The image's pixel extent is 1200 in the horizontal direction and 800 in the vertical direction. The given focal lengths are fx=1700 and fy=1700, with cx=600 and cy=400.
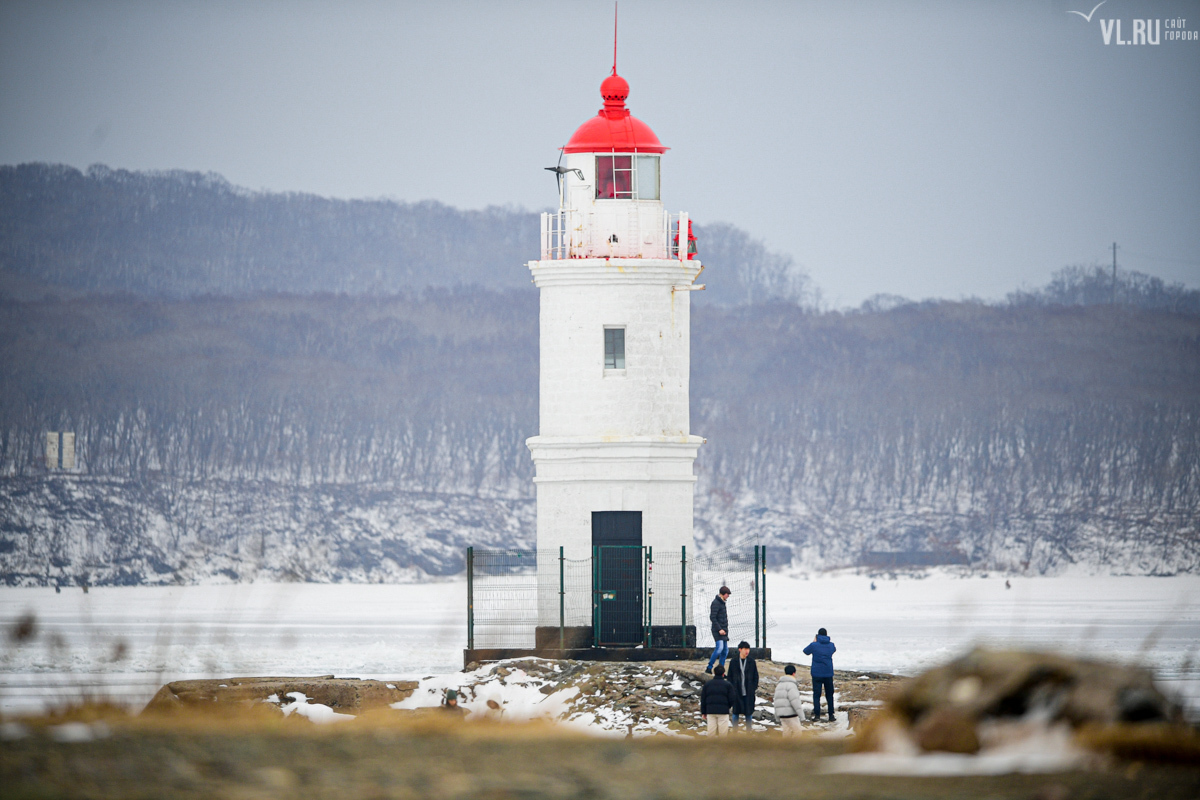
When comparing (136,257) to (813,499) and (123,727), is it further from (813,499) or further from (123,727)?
(123,727)

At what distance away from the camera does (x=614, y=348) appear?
26.5 metres

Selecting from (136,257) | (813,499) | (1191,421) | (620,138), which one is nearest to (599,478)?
(620,138)

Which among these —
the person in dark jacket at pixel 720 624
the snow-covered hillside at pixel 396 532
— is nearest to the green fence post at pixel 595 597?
the person in dark jacket at pixel 720 624

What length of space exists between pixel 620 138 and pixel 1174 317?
14819cm

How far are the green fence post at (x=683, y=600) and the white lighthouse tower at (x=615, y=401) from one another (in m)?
0.05

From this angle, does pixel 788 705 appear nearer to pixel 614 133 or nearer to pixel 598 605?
pixel 598 605

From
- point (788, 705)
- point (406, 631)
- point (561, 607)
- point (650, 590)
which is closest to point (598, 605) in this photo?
point (561, 607)

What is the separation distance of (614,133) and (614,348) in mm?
3588

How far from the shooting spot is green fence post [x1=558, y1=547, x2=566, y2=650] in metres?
25.2

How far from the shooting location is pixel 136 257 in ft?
649

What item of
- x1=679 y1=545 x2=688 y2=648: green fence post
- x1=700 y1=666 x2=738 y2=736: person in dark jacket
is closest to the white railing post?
x1=679 y1=545 x2=688 y2=648: green fence post

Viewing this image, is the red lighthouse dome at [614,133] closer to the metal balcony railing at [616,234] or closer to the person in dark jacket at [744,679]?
the metal balcony railing at [616,234]

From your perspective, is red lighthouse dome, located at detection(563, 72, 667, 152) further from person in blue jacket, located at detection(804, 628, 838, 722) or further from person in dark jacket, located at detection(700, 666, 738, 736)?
person in dark jacket, located at detection(700, 666, 738, 736)

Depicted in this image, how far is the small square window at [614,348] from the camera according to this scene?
26.5 meters
